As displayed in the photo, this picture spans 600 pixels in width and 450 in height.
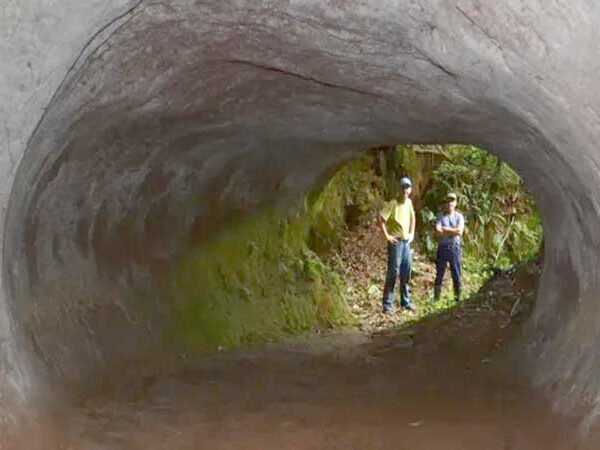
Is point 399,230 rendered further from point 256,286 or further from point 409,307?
point 256,286

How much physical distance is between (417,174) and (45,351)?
11.6 meters

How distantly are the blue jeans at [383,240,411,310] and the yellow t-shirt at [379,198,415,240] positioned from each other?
0.77ft

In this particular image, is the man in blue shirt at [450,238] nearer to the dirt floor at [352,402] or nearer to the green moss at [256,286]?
the green moss at [256,286]

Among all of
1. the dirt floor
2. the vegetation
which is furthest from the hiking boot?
the dirt floor

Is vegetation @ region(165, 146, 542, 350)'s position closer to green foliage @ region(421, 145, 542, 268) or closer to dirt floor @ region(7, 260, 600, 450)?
green foliage @ region(421, 145, 542, 268)

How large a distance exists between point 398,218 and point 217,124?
7.06 m

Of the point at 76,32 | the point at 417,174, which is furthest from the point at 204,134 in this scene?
the point at 417,174

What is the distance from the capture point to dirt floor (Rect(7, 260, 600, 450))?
5145mm

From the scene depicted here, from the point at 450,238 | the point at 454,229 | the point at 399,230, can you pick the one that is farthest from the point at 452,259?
the point at 399,230

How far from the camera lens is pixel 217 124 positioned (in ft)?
22.0

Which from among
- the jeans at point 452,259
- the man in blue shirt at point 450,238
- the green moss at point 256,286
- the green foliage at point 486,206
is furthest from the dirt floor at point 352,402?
the green foliage at point 486,206

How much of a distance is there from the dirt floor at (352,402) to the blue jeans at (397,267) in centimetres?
421

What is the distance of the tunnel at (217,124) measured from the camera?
12.4 ft

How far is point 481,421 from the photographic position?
5531 mm
